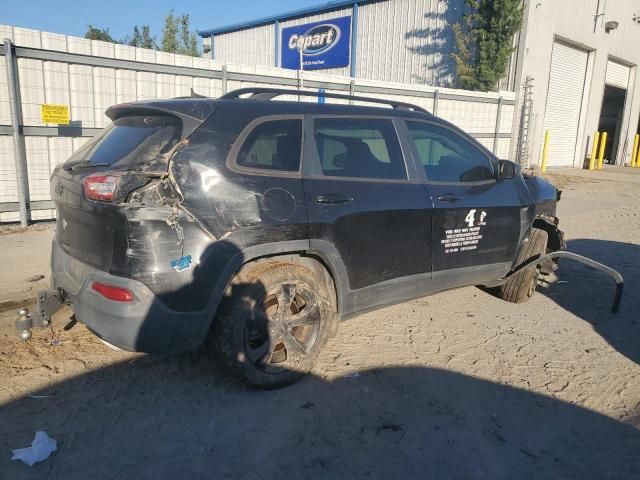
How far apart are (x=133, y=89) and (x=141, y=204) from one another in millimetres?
6273

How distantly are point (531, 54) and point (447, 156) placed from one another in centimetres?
1550

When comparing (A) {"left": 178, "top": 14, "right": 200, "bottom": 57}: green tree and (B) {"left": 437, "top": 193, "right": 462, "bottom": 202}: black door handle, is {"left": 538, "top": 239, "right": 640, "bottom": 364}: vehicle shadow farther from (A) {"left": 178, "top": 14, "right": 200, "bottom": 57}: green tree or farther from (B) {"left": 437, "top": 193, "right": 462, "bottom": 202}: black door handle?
(A) {"left": 178, "top": 14, "right": 200, "bottom": 57}: green tree

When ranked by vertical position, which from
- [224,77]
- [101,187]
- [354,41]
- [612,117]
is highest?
[354,41]

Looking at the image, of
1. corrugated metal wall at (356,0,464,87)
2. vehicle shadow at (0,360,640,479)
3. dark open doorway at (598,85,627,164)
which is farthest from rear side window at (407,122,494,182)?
dark open doorway at (598,85,627,164)

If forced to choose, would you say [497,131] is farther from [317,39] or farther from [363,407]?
[363,407]

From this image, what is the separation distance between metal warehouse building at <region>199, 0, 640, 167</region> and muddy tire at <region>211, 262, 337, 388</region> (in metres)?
14.6

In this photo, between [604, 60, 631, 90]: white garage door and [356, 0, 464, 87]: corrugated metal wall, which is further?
[604, 60, 631, 90]: white garage door

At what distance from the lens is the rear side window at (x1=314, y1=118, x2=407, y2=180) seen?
11.1 feet

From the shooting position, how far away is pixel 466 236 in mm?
4039

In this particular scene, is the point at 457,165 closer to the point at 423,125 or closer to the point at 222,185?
the point at 423,125

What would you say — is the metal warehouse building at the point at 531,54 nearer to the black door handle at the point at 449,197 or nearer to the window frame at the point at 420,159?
the window frame at the point at 420,159

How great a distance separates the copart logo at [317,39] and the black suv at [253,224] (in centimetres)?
2104

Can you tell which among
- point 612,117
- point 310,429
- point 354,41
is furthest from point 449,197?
point 612,117

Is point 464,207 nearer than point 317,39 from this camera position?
Yes
